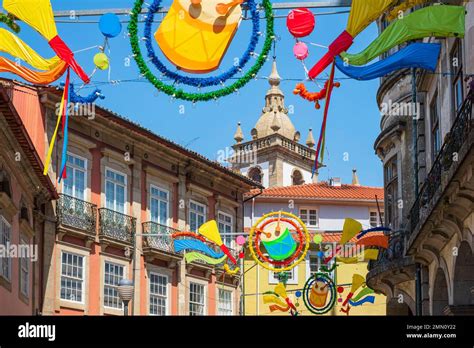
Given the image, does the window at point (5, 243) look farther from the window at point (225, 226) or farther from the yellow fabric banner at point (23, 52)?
the window at point (225, 226)

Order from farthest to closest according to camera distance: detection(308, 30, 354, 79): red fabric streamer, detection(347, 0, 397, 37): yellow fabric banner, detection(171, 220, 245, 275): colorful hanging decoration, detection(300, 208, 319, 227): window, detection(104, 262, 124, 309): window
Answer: detection(300, 208, 319, 227): window, detection(104, 262, 124, 309): window, detection(171, 220, 245, 275): colorful hanging decoration, detection(308, 30, 354, 79): red fabric streamer, detection(347, 0, 397, 37): yellow fabric banner

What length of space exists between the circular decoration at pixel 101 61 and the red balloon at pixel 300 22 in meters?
3.04

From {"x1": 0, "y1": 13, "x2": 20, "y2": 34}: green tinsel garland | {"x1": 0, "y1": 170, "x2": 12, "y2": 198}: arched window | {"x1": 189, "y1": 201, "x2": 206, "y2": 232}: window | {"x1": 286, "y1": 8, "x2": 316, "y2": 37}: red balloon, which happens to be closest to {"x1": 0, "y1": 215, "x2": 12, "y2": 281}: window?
{"x1": 0, "y1": 170, "x2": 12, "y2": 198}: arched window

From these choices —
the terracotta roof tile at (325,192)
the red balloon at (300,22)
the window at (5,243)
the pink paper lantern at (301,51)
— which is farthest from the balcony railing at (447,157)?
the terracotta roof tile at (325,192)

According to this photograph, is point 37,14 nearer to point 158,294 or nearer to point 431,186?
point 431,186

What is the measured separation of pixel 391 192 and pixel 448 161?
11258mm

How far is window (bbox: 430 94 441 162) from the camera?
2489cm

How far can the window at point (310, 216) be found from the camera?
214ft

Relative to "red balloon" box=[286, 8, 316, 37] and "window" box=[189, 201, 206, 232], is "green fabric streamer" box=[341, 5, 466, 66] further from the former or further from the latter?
"window" box=[189, 201, 206, 232]

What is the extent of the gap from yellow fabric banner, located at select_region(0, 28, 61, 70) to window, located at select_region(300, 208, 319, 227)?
4852 centimetres

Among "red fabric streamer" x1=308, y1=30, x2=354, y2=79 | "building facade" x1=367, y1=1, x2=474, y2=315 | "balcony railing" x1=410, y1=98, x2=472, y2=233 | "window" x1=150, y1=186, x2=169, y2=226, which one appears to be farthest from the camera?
"window" x1=150, y1=186, x2=169, y2=226
